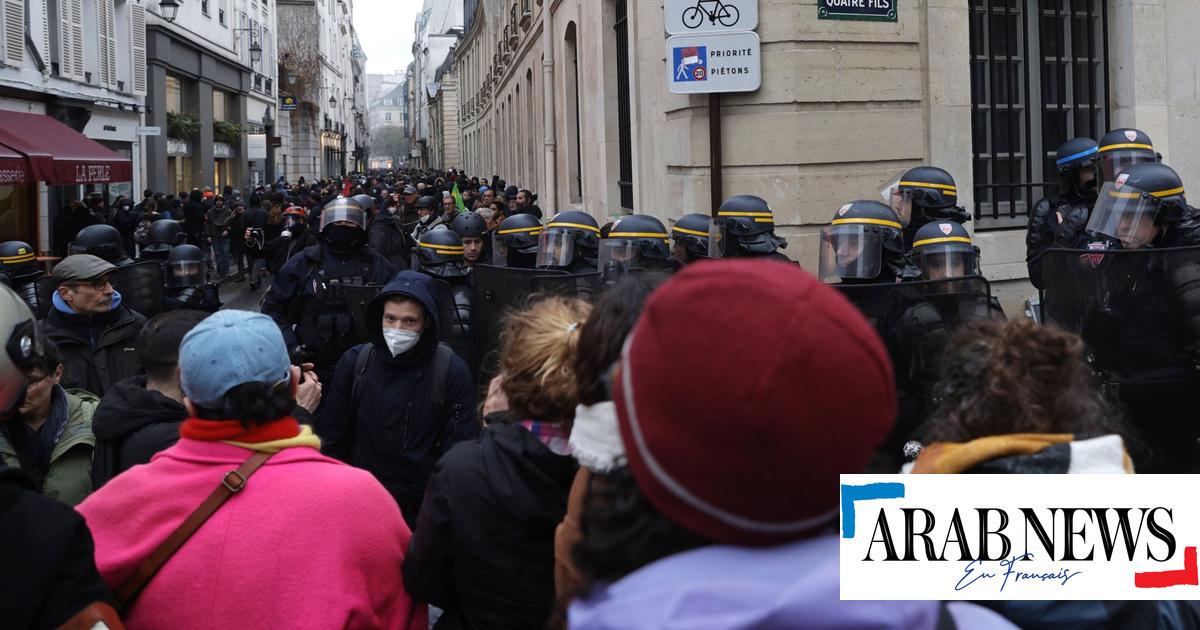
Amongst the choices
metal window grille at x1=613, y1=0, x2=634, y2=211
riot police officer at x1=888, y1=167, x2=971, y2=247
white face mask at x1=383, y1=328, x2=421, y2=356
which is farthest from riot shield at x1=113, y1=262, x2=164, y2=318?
metal window grille at x1=613, y1=0, x2=634, y2=211

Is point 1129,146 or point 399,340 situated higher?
point 1129,146

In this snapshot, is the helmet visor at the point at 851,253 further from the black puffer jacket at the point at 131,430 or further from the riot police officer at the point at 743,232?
the black puffer jacket at the point at 131,430

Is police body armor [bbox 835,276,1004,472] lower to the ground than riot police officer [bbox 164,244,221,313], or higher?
lower

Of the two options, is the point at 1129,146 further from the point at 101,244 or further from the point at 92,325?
the point at 101,244

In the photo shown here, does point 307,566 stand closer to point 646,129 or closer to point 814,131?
point 814,131

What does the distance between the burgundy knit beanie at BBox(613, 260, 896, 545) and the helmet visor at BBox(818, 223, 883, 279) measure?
3982 mm

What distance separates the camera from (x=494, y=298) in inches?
219

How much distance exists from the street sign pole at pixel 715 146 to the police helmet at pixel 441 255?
247 centimetres

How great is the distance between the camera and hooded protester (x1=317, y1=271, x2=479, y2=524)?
4.18 m

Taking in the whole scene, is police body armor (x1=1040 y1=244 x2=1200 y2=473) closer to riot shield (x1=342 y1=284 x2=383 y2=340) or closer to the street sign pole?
riot shield (x1=342 y1=284 x2=383 y2=340)

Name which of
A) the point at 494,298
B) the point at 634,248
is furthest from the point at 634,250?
the point at 494,298

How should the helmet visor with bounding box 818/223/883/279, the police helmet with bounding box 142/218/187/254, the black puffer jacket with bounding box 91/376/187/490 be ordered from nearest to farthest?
the black puffer jacket with bounding box 91/376/187/490
the helmet visor with bounding box 818/223/883/279
the police helmet with bounding box 142/218/187/254

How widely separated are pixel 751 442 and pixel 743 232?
5.38 metres

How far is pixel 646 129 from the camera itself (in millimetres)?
10742
